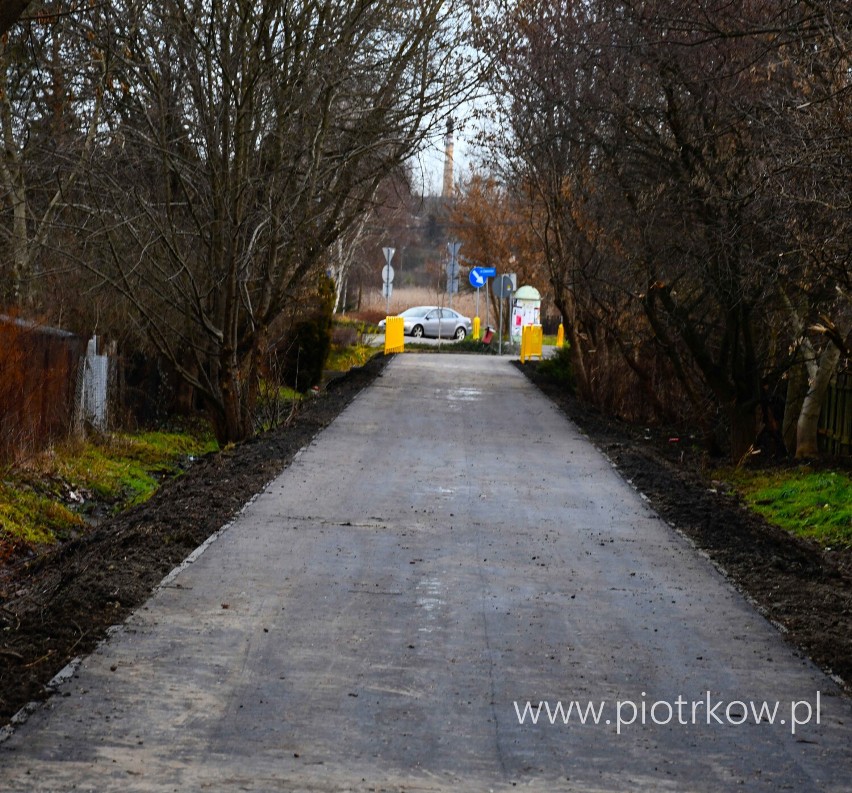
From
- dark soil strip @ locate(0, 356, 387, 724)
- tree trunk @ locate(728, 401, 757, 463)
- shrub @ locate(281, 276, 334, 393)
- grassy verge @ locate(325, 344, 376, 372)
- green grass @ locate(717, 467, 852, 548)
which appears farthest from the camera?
grassy verge @ locate(325, 344, 376, 372)

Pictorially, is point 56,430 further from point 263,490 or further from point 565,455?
point 565,455

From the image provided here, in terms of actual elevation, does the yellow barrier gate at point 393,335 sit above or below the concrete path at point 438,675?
above

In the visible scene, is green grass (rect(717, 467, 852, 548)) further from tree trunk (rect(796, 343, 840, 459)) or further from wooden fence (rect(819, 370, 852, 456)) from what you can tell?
tree trunk (rect(796, 343, 840, 459))

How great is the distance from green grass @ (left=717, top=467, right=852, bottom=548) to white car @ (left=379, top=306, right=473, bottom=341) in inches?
1561

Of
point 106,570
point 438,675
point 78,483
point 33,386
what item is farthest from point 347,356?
point 438,675

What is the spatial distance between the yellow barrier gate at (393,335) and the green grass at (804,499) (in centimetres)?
2492

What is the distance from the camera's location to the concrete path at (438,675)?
5164mm

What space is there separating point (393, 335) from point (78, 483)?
26.7 meters

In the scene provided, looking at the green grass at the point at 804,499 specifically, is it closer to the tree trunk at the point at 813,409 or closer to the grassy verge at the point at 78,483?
the tree trunk at the point at 813,409

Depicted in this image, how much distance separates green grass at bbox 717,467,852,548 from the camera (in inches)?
491

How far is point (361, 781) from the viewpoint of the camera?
4992mm

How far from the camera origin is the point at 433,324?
56.2 metres

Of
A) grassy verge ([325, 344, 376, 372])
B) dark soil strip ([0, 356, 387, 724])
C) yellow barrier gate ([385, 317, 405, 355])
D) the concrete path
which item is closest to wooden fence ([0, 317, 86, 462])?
dark soil strip ([0, 356, 387, 724])

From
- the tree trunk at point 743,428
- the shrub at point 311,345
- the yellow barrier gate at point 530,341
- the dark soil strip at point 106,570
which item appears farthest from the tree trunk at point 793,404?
the yellow barrier gate at point 530,341
